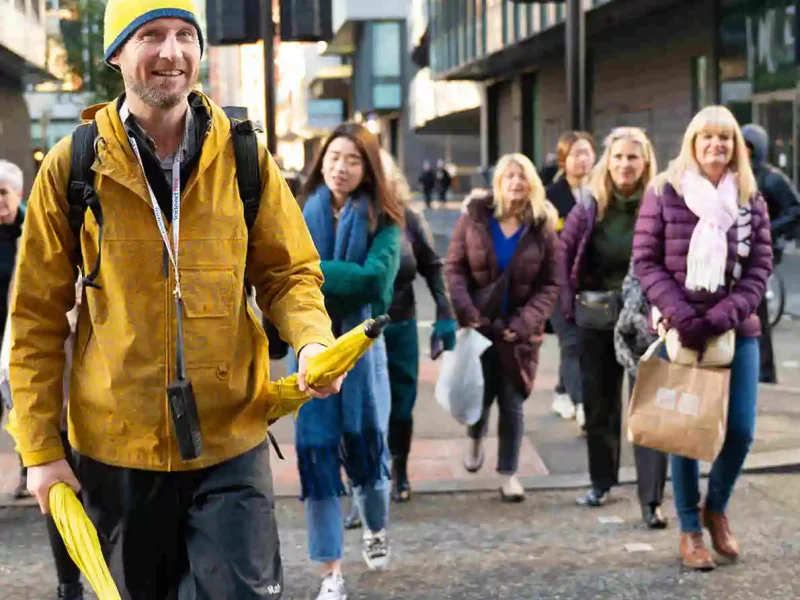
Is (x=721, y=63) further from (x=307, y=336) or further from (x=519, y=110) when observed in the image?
(x=307, y=336)

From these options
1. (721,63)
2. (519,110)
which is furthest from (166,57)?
(519,110)

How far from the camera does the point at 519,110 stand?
128 feet

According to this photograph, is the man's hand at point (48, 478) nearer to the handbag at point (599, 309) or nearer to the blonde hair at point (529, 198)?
the handbag at point (599, 309)

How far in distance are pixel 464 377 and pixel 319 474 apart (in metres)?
1.71

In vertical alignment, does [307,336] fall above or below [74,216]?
below

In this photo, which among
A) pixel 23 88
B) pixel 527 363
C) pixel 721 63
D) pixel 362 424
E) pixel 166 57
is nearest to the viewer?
pixel 166 57

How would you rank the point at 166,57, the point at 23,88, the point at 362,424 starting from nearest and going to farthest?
the point at 166,57, the point at 362,424, the point at 23,88

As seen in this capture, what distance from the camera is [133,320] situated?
2.98 metres

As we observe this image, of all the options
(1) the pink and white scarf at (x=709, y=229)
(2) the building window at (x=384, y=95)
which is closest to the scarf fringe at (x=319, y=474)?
(1) the pink and white scarf at (x=709, y=229)

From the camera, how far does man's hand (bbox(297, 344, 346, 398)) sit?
114 inches

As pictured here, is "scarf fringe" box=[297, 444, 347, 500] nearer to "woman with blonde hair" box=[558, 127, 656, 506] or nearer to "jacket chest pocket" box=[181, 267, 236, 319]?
"woman with blonde hair" box=[558, 127, 656, 506]

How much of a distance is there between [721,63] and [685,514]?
18.7 meters

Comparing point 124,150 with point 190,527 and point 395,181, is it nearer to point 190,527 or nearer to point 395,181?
point 190,527

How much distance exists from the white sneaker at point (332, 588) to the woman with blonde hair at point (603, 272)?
1833mm
